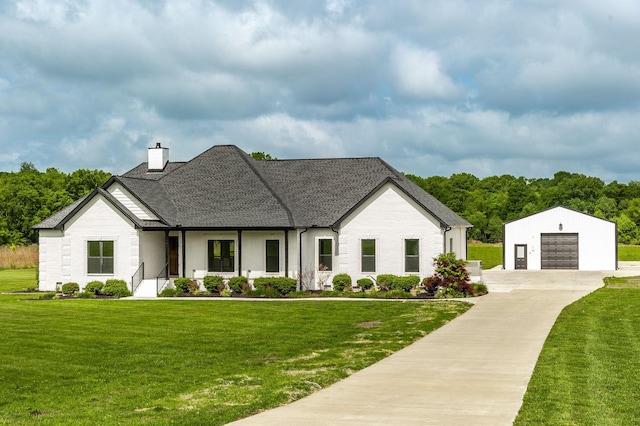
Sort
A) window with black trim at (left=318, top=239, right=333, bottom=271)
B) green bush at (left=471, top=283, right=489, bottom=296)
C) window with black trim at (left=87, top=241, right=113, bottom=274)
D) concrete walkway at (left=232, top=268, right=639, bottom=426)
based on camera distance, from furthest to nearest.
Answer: window with black trim at (left=318, top=239, right=333, bottom=271)
window with black trim at (left=87, top=241, right=113, bottom=274)
green bush at (left=471, top=283, right=489, bottom=296)
concrete walkway at (left=232, top=268, right=639, bottom=426)

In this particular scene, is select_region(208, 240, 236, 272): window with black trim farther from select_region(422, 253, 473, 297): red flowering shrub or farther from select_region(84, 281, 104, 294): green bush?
select_region(422, 253, 473, 297): red flowering shrub

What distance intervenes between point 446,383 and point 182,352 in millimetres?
7299

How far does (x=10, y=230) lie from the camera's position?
8031 cm

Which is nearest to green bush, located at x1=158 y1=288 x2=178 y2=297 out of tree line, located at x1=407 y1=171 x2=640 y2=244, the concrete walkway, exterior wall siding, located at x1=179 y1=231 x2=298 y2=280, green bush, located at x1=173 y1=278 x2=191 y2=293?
green bush, located at x1=173 y1=278 x2=191 y2=293

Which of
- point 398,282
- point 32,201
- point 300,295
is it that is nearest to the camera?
point 300,295

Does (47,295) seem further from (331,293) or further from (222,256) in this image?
(331,293)

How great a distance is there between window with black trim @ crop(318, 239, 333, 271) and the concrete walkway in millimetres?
12460

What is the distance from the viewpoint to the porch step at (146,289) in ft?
120

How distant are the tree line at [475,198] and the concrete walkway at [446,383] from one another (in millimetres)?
54869

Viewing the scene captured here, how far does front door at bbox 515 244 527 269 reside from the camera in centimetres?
5494

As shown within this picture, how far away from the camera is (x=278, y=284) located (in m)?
36.1

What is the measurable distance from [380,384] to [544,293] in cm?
2191

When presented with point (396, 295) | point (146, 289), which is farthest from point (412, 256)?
point (146, 289)

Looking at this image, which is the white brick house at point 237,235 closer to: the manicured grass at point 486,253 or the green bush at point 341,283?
the green bush at point 341,283
